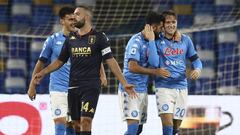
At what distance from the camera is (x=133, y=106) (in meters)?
8.52

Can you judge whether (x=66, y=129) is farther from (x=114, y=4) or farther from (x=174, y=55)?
(x=114, y=4)

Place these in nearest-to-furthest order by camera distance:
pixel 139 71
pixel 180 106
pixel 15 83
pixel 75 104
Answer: pixel 75 104
pixel 139 71
pixel 180 106
pixel 15 83

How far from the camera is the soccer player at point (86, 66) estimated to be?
295 inches

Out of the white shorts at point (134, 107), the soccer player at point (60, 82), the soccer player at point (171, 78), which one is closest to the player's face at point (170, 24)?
the soccer player at point (171, 78)

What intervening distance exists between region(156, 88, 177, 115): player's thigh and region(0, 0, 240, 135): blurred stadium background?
4.08 metres

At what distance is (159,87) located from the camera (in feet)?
28.3

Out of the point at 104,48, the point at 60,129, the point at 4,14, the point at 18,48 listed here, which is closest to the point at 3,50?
the point at 18,48

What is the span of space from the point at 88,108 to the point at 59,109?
4.85 feet

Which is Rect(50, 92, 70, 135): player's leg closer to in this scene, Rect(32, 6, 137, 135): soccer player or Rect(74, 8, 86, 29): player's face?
Rect(32, 6, 137, 135): soccer player

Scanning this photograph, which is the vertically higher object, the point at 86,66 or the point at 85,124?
the point at 86,66

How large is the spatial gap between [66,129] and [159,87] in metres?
1.22

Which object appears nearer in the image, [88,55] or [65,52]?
[88,55]

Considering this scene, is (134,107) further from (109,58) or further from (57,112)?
(109,58)

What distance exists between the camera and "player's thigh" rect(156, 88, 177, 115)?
8529 millimetres
